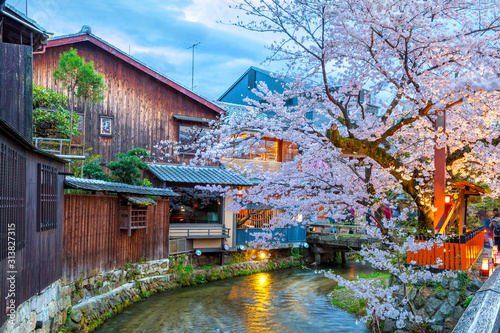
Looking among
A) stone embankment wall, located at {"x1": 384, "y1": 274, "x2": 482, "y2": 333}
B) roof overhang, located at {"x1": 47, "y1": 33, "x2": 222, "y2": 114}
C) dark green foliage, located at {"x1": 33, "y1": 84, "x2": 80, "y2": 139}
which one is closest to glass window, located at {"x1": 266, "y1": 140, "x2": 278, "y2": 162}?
roof overhang, located at {"x1": 47, "y1": 33, "x2": 222, "y2": 114}

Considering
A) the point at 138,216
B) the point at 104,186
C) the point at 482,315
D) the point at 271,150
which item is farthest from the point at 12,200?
the point at 271,150

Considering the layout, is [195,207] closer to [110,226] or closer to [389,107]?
[110,226]

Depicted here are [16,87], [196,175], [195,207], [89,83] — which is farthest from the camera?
[195,207]

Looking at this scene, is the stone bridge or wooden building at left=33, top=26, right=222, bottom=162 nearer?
wooden building at left=33, top=26, right=222, bottom=162

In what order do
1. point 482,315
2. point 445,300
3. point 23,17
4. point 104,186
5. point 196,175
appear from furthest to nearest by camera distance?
1. point 196,175
2. point 104,186
3. point 23,17
4. point 445,300
5. point 482,315

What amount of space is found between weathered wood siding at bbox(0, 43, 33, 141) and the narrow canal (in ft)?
20.0

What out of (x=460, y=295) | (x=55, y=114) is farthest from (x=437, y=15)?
(x=55, y=114)

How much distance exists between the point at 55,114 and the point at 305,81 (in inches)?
391

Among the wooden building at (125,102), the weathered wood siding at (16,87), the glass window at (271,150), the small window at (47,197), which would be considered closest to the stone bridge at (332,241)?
the glass window at (271,150)

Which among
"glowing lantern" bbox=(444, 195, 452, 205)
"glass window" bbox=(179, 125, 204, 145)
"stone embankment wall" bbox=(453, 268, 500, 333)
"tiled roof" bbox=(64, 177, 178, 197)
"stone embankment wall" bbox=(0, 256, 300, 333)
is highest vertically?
"glass window" bbox=(179, 125, 204, 145)

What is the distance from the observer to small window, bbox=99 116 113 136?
20.6 m

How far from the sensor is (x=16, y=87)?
10836mm

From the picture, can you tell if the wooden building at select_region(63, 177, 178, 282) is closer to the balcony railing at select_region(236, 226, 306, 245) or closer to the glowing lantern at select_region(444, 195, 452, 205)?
the balcony railing at select_region(236, 226, 306, 245)

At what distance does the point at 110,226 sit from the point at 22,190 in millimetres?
6915
